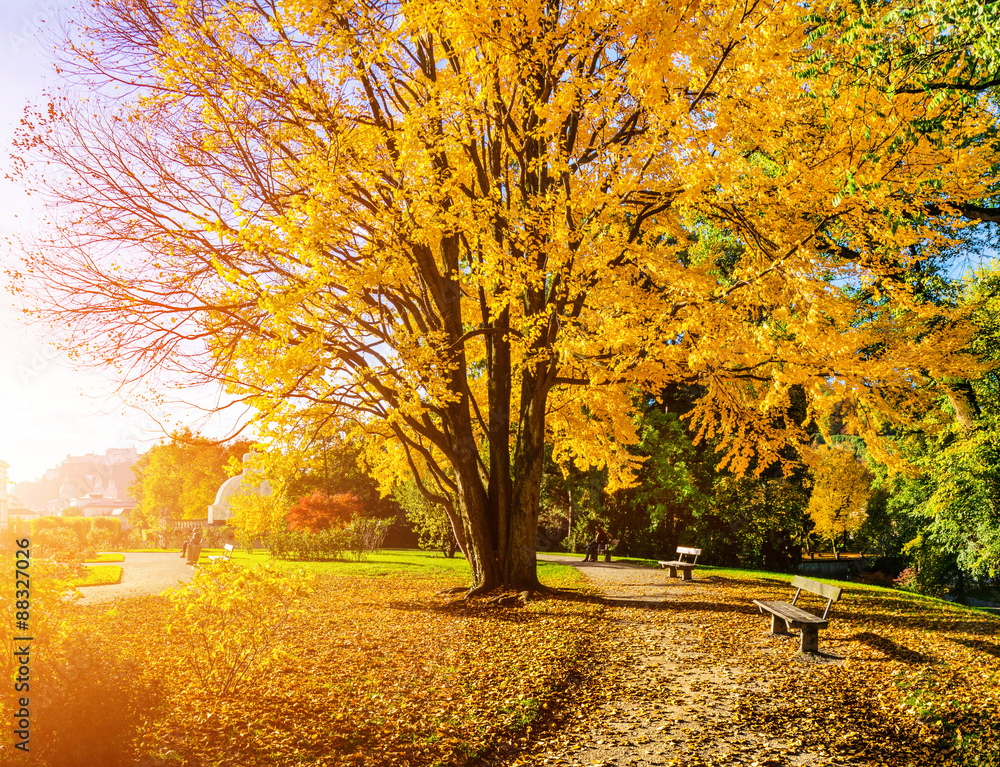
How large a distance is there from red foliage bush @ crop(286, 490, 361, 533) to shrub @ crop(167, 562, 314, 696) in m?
17.0

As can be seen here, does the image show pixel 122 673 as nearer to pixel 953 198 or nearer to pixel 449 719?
pixel 449 719

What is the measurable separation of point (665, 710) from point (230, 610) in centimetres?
432

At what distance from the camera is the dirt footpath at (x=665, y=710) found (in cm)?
462

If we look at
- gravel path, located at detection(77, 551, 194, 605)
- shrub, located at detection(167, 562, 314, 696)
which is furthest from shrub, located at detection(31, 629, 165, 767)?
gravel path, located at detection(77, 551, 194, 605)

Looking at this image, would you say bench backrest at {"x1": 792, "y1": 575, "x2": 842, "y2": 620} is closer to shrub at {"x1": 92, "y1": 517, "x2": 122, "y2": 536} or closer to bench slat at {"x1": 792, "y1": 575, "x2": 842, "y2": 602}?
bench slat at {"x1": 792, "y1": 575, "x2": 842, "y2": 602}

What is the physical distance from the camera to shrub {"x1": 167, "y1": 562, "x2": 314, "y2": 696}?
18.9ft

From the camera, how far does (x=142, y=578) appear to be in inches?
631

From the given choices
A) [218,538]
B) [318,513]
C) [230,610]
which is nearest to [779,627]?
[230,610]

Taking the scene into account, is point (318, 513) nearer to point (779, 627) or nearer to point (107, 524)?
point (107, 524)

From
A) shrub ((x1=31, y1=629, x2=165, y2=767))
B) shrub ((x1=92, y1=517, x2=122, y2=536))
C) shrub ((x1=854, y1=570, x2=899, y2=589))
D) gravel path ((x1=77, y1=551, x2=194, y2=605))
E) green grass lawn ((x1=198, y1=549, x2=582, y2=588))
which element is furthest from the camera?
shrub ((x1=854, y1=570, x2=899, y2=589))

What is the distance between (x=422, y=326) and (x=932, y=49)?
904 centimetres

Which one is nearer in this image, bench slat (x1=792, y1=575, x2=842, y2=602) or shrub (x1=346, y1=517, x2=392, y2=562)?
bench slat (x1=792, y1=575, x2=842, y2=602)

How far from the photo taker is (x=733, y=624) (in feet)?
29.4

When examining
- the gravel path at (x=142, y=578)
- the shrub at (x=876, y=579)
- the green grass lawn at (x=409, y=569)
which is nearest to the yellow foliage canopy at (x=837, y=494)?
the shrub at (x=876, y=579)
